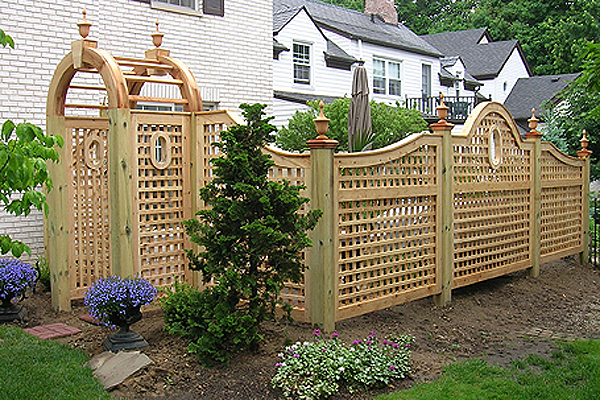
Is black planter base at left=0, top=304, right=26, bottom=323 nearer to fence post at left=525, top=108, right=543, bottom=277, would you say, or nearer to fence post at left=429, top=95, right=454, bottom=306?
fence post at left=429, top=95, right=454, bottom=306

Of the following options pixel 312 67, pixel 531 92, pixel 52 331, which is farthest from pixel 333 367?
pixel 531 92

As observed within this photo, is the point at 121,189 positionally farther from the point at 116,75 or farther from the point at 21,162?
the point at 21,162

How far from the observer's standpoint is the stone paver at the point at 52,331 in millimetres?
5664

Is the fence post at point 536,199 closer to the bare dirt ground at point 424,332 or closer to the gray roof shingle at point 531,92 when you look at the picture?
the bare dirt ground at point 424,332

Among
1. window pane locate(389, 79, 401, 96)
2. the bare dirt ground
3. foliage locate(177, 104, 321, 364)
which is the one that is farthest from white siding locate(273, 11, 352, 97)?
foliage locate(177, 104, 321, 364)

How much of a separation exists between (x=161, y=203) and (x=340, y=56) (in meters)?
13.9

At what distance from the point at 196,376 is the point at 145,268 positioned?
1981 mm

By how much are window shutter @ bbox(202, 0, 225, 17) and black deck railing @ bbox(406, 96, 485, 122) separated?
12.2 m

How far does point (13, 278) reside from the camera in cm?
611

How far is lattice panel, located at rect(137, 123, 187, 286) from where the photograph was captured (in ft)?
20.5

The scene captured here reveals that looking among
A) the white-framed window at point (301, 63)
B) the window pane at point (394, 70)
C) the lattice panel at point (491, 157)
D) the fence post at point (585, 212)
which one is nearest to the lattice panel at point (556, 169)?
the fence post at point (585, 212)

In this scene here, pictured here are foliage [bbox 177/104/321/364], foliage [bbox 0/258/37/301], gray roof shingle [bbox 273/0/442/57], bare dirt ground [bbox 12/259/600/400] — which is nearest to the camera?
bare dirt ground [bbox 12/259/600/400]

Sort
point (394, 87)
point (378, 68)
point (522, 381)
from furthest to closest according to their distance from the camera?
1. point (394, 87)
2. point (378, 68)
3. point (522, 381)

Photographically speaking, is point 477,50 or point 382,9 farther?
point 477,50
